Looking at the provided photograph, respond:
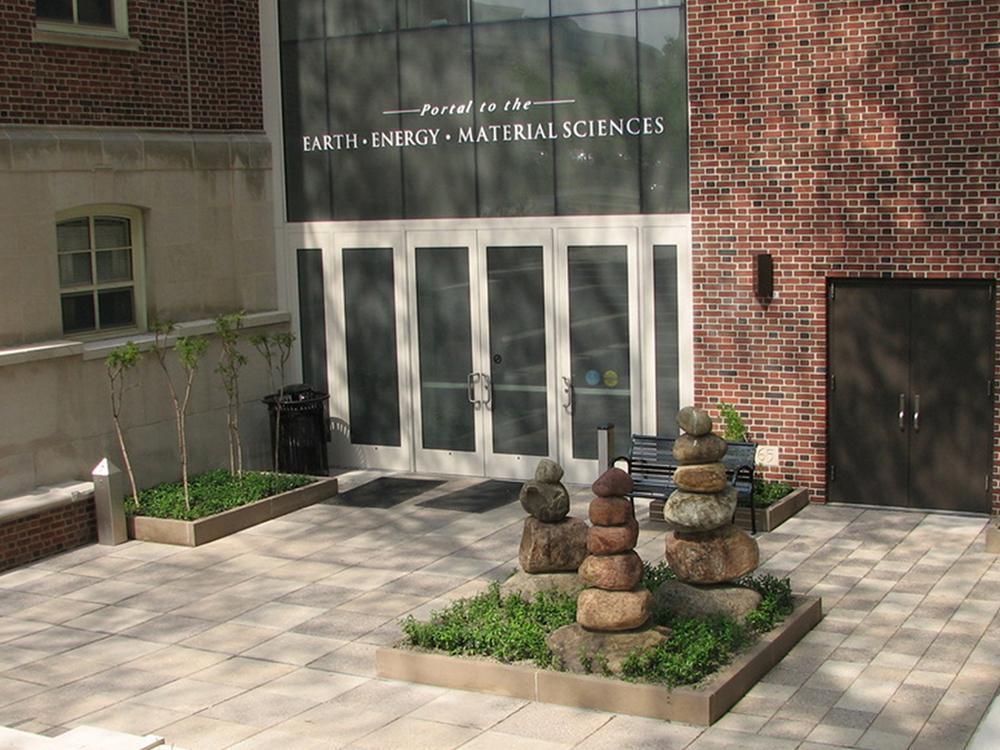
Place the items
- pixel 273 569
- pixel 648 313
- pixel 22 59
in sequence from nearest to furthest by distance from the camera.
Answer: pixel 273 569
pixel 22 59
pixel 648 313

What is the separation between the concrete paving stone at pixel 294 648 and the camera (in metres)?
11.5

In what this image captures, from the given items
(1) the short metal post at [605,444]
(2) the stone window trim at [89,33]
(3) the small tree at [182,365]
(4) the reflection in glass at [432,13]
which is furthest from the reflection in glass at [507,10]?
(3) the small tree at [182,365]

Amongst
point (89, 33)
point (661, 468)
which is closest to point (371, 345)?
point (661, 468)

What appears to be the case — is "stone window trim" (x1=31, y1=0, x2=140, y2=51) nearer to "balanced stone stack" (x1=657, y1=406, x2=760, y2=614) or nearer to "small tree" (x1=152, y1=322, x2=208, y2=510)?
"small tree" (x1=152, y1=322, x2=208, y2=510)

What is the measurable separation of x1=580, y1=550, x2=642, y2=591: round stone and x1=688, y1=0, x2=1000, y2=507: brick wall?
6057mm

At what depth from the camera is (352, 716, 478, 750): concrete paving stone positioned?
9.48 metres

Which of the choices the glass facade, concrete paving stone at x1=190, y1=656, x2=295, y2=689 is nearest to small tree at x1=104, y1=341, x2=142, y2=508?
the glass facade

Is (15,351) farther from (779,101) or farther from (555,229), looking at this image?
(779,101)

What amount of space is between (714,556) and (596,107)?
7255 millimetres

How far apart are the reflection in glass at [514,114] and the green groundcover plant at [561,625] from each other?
666 cm

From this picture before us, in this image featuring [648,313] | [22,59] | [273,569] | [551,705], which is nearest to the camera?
[551,705]

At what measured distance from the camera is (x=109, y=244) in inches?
658

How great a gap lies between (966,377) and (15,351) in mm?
9867

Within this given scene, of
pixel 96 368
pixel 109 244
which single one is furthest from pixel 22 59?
pixel 96 368
